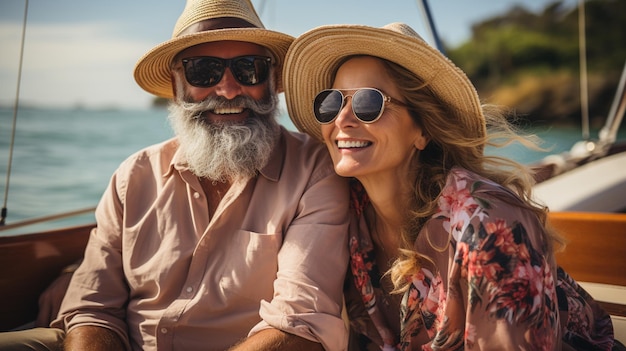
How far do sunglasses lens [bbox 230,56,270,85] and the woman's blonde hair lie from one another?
62 cm

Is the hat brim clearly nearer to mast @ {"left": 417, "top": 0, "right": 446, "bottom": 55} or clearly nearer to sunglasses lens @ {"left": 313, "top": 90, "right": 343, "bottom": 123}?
sunglasses lens @ {"left": 313, "top": 90, "right": 343, "bottom": 123}

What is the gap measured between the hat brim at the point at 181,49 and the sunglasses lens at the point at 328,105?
1.40 feet

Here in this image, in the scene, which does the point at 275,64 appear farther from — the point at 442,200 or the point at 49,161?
the point at 49,161

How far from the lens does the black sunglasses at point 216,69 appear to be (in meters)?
2.46

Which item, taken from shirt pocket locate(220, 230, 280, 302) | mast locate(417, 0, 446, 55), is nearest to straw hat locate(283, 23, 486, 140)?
shirt pocket locate(220, 230, 280, 302)

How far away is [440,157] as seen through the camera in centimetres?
227

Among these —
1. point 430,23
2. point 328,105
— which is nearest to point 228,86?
point 328,105

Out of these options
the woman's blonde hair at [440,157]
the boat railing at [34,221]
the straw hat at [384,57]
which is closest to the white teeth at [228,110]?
the straw hat at [384,57]

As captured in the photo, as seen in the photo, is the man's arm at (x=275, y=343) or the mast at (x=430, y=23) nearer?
the man's arm at (x=275, y=343)

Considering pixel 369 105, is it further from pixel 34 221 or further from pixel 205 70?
pixel 34 221

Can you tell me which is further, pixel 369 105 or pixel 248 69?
pixel 248 69

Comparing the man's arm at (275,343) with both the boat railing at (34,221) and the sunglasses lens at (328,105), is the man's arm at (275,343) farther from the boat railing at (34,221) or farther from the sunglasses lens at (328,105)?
the boat railing at (34,221)

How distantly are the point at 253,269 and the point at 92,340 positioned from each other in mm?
663

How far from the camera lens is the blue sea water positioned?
9.28m
